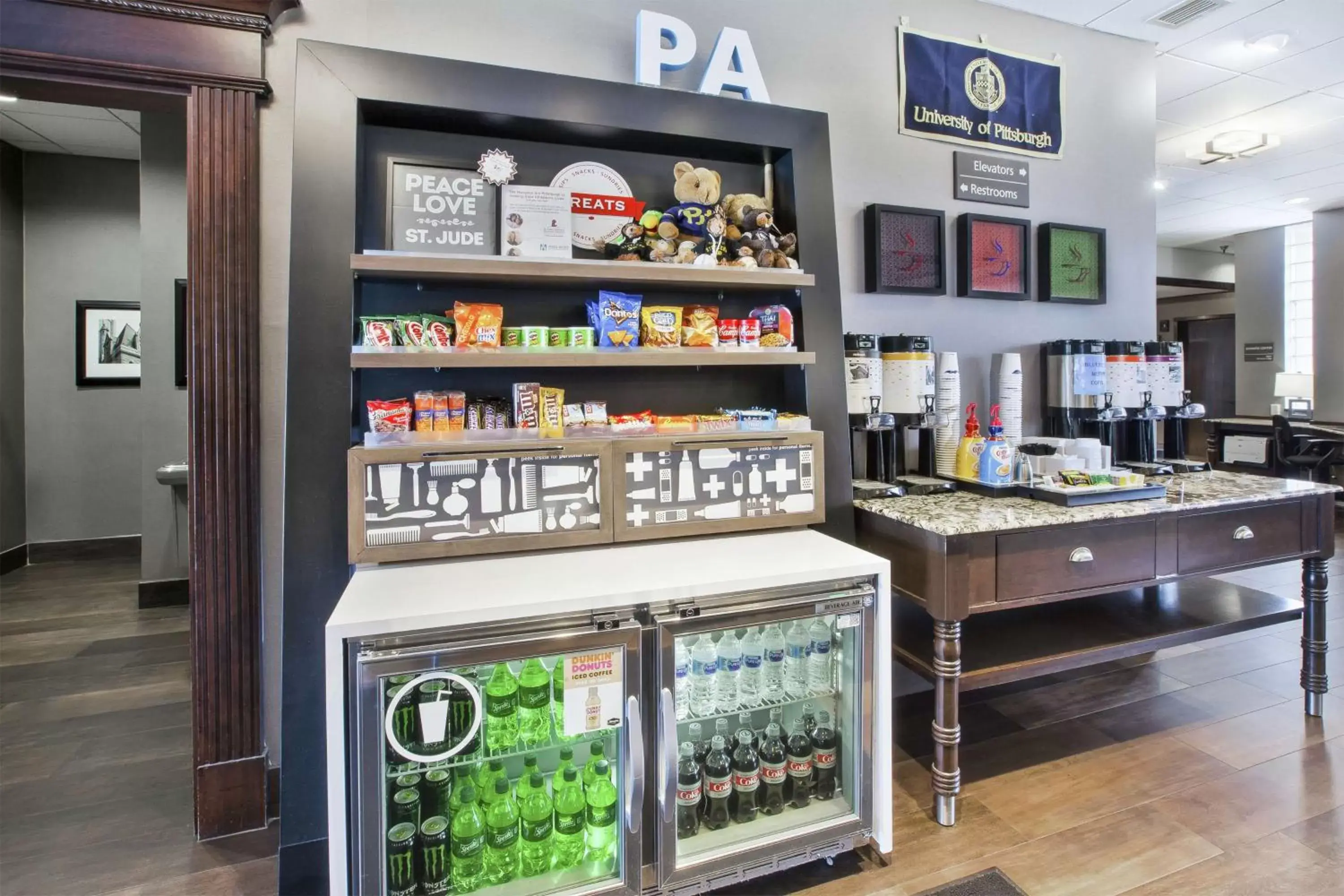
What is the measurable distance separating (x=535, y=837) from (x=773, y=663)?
0.73 metres

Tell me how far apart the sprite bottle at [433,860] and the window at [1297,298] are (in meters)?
9.63

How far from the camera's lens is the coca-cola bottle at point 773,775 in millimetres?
1794

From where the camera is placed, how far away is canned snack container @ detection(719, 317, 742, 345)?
211cm

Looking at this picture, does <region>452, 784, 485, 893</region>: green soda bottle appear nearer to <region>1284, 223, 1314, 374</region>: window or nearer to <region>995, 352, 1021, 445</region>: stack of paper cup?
<region>995, 352, 1021, 445</region>: stack of paper cup

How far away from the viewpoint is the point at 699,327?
2.10 m

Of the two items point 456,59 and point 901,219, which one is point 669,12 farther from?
→ point 901,219

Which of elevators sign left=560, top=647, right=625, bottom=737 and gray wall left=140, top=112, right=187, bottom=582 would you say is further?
gray wall left=140, top=112, right=187, bottom=582

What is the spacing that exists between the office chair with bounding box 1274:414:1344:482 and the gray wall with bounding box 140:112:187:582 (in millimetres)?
8808

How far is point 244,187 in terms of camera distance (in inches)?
75.6

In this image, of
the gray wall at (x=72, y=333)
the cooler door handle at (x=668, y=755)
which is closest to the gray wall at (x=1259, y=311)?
the cooler door handle at (x=668, y=755)

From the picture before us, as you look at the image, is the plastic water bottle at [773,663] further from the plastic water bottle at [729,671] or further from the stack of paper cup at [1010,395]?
the stack of paper cup at [1010,395]

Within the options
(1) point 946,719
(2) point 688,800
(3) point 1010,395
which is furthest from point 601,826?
(3) point 1010,395

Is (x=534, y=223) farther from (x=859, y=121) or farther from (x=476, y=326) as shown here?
(x=859, y=121)

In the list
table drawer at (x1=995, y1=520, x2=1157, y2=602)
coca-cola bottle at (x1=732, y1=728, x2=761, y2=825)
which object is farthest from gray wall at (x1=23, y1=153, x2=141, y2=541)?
table drawer at (x1=995, y1=520, x2=1157, y2=602)
